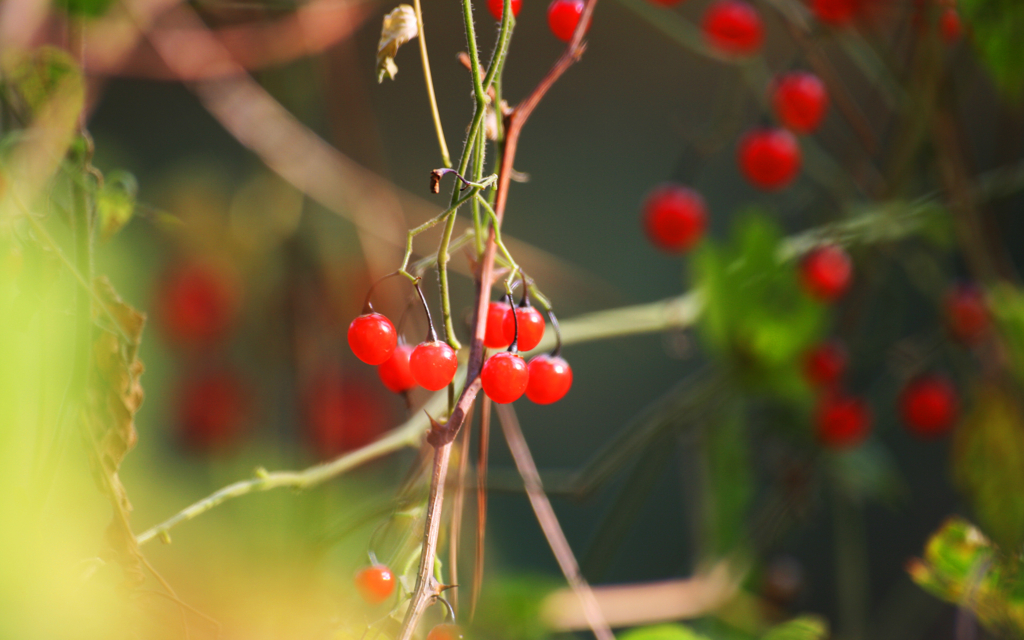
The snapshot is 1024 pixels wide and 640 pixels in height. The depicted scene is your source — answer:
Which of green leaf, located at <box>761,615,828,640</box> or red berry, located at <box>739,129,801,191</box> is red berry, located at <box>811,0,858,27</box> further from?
green leaf, located at <box>761,615,828,640</box>

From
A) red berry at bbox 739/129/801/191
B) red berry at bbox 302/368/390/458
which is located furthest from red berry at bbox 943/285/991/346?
red berry at bbox 302/368/390/458

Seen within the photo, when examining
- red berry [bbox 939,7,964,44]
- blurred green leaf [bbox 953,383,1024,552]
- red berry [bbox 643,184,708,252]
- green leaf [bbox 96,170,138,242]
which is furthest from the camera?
red berry [bbox 643,184,708,252]

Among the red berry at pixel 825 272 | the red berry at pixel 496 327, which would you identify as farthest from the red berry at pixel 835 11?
the red berry at pixel 496 327

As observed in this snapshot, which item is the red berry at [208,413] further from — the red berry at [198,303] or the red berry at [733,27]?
the red berry at [733,27]

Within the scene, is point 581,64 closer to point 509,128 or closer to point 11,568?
point 509,128

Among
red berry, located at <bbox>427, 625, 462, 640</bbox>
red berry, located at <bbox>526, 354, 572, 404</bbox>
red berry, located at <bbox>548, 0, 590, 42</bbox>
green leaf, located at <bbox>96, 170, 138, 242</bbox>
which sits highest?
red berry, located at <bbox>548, 0, 590, 42</bbox>

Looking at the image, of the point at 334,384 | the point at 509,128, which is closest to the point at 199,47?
the point at 334,384
